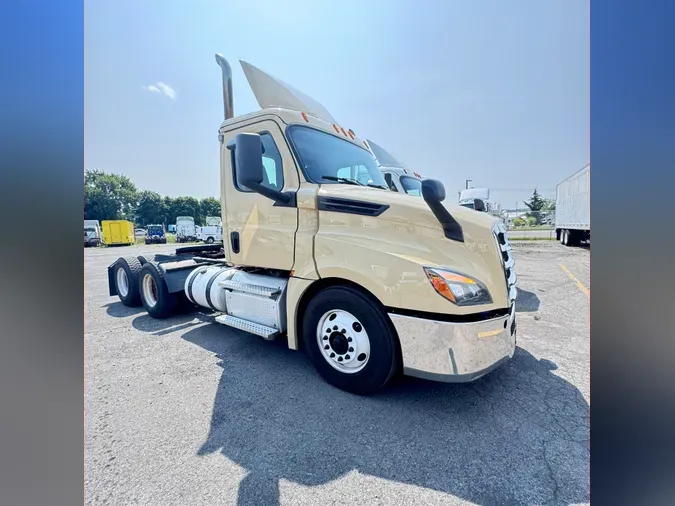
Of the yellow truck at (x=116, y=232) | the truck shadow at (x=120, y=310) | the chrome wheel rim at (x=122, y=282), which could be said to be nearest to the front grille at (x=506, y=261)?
the truck shadow at (x=120, y=310)

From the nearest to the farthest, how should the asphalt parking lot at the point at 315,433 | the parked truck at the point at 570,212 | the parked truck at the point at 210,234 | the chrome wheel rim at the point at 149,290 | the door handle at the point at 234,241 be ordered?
1. the asphalt parking lot at the point at 315,433
2. the door handle at the point at 234,241
3. the chrome wheel rim at the point at 149,290
4. the parked truck at the point at 570,212
5. the parked truck at the point at 210,234

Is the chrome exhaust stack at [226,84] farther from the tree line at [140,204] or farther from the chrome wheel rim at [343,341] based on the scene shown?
the tree line at [140,204]

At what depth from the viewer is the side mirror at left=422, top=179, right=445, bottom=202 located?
2.46m

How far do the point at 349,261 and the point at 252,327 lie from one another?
5.15 ft

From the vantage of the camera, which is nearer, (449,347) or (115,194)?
(449,347)

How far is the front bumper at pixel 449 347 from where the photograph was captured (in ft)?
7.64

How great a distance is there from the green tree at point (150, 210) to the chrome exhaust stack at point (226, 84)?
68837 millimetres

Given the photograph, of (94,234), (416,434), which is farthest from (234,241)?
(94,234)

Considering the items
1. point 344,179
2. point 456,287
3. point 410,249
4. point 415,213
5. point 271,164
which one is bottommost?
point 456,287

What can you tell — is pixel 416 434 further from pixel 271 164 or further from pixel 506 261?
pixel 271 164

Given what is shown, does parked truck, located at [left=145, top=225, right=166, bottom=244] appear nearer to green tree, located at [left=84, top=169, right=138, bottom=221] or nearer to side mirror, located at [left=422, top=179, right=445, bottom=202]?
green tree, located at [left=84, top=169, right=138, bottom=221]

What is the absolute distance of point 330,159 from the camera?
359 cm

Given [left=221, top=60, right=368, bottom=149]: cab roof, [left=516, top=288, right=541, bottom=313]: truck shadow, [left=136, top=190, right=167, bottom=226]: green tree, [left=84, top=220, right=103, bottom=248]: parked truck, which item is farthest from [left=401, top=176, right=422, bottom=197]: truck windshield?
[left=136, top=190, right=167, bottom=226]: green tree
